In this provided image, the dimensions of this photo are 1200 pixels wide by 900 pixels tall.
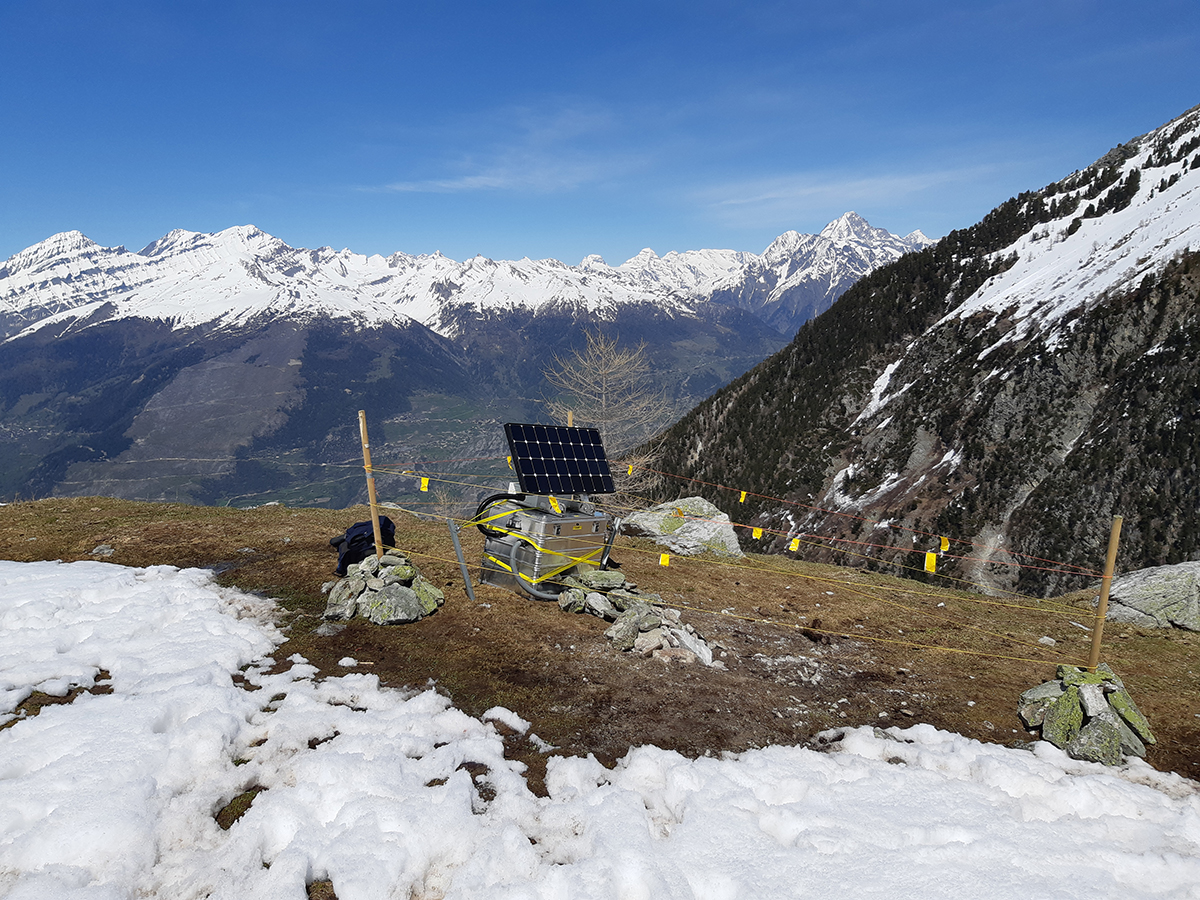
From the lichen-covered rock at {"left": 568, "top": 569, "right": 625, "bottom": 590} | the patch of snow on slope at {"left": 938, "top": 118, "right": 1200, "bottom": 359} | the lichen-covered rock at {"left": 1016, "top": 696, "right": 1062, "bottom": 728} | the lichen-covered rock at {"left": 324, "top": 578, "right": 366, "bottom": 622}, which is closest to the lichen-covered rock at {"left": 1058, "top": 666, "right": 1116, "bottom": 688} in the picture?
the lichen-covered rock at {"left": 1016, "top": 696, "right": 1062, "bottom": 728}

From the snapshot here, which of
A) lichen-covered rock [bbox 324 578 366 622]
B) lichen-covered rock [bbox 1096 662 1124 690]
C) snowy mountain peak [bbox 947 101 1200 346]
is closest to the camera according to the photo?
lichen-covered rock [bbox 1096 662 1124 690]

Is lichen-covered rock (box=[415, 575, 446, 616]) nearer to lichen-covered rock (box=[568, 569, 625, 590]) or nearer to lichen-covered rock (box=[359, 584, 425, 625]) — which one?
lichen-covered rock (box=[359, 584, 425, 625])

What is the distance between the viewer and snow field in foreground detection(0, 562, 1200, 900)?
5.49 meters

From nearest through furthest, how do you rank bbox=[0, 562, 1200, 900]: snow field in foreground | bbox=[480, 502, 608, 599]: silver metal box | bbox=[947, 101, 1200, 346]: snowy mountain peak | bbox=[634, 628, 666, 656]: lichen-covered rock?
bbox=[0, 562, 1200, 900]: snow field in foreground → bbox=[634, 628, 666, 656]: lichen-covered rock → bbox=[480, 502, 608, 599]: silver metal box → bbox=[947, 101, 1200, 346]: snowy mountain peak

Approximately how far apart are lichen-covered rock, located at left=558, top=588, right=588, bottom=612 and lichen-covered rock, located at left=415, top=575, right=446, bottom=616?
2980mm

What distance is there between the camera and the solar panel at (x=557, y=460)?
1402cm

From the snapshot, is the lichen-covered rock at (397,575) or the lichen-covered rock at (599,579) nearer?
the lichen-covered rock at (397,575)

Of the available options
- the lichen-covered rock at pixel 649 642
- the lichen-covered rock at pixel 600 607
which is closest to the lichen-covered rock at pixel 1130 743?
the lichen-covered rock at pixel 649 642

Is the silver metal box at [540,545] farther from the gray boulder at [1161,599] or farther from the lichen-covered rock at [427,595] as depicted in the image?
the gray boulder at [1161,599]

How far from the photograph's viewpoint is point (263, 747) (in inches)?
288

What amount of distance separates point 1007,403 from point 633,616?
65167mm

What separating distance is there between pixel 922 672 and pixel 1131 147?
13306 cm

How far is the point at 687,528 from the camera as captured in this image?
26.8 metres

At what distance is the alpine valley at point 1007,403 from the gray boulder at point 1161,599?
486 centimetres
